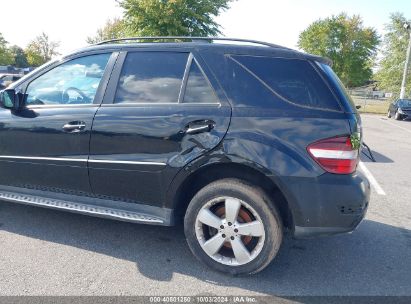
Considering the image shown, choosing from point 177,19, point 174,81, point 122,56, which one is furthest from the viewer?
point 177,19

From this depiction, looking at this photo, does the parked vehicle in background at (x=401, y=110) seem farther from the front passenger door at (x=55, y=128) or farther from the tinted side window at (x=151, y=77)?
the front passenger door at (x=55, y=128)

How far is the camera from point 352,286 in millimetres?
2658

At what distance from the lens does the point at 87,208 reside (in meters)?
3.12

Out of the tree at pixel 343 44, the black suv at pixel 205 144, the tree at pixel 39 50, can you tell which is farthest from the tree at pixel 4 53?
the black suv at pixel 205 144

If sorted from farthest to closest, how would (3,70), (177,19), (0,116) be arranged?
(3,70), (177,19), (0,116)

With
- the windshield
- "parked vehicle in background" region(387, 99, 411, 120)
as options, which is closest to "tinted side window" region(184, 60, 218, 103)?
"parked vehicle in background" region(387, 99, 411, 120)

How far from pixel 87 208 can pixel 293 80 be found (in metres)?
2.15

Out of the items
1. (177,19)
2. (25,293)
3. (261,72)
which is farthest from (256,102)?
(177,19)

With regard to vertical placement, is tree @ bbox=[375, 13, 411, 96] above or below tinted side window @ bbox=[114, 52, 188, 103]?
above

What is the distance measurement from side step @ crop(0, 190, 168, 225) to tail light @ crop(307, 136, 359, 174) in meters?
1.39

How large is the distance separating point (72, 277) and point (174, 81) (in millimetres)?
1810

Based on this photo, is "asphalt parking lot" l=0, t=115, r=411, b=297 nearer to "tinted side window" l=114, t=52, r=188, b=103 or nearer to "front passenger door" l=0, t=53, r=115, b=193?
"front passenger door" l=0, t=53, r=115, b=193

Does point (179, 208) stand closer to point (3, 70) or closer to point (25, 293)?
point (25, 293)

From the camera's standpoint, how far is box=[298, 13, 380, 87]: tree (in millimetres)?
46438
